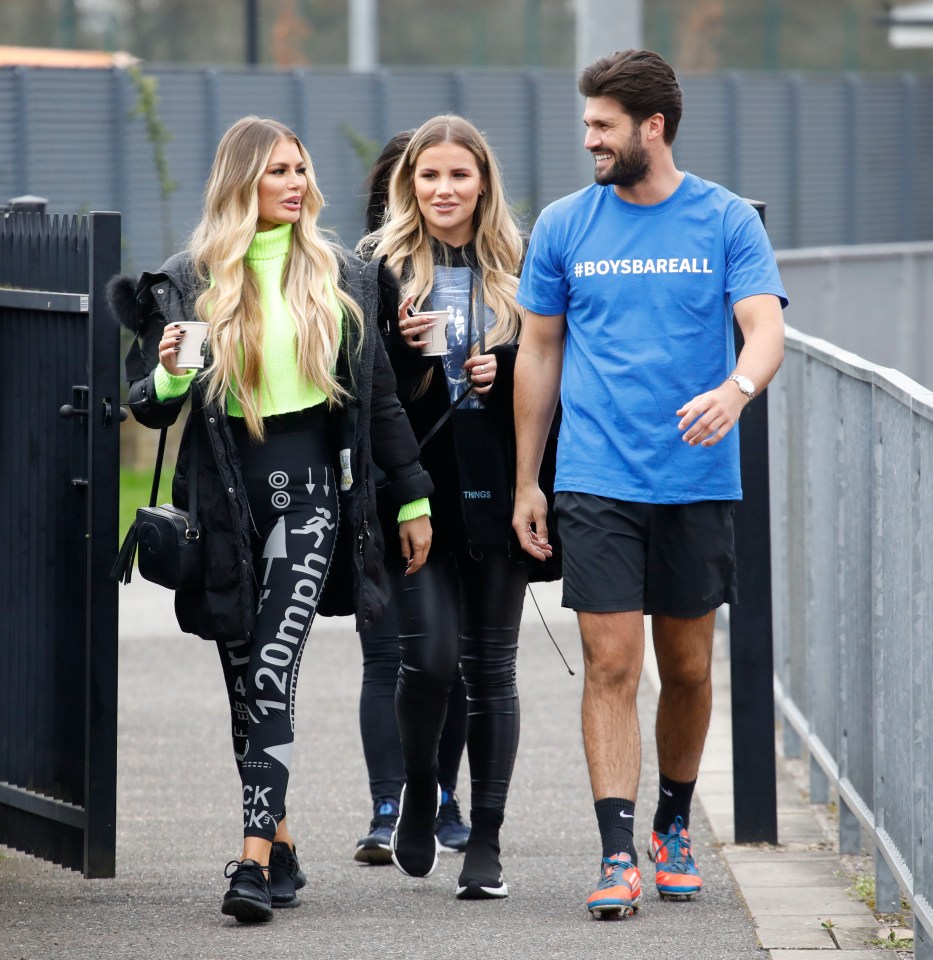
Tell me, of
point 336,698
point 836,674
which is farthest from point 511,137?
point 836,674

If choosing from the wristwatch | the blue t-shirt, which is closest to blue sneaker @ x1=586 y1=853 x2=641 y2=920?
the blue t-shirt

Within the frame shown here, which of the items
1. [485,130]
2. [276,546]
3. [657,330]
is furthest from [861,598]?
[485,130]

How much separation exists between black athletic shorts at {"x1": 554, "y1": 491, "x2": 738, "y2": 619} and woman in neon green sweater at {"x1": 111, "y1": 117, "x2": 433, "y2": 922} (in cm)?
43

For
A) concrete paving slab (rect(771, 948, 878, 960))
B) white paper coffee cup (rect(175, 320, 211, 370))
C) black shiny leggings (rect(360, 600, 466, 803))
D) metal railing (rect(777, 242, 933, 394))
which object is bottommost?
concrete paving slab (rect(771, 948, 878, 960))

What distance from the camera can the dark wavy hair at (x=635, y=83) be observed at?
15.1 ft

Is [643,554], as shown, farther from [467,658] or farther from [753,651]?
[753,651]

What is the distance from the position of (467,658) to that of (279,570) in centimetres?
61

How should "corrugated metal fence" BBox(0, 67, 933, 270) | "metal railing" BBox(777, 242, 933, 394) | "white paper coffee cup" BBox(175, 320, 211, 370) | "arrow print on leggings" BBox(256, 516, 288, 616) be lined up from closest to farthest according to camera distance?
"white paper coffee cup" BBox(175, 320, 211, 370), "arrow print on leggings" BBox(256, 516, 288, 616), "metal railing" BBox(777, 242, 933, 394), "corrugated metal fence" BBox(0, 67, 933, 270)

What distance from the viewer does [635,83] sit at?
15.1ft

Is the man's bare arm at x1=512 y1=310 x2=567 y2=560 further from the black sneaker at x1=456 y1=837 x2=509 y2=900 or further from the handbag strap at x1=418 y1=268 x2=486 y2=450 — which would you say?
the black sneaker at x1=456 y1=837 x2=509 y2=900

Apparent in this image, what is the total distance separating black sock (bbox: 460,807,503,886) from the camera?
4879mm

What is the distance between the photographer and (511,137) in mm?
18984

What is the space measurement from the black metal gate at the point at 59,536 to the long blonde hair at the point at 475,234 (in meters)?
0.76

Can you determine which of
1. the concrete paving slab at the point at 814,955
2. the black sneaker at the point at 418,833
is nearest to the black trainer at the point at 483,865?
the black sneaker at the point at 418,833
